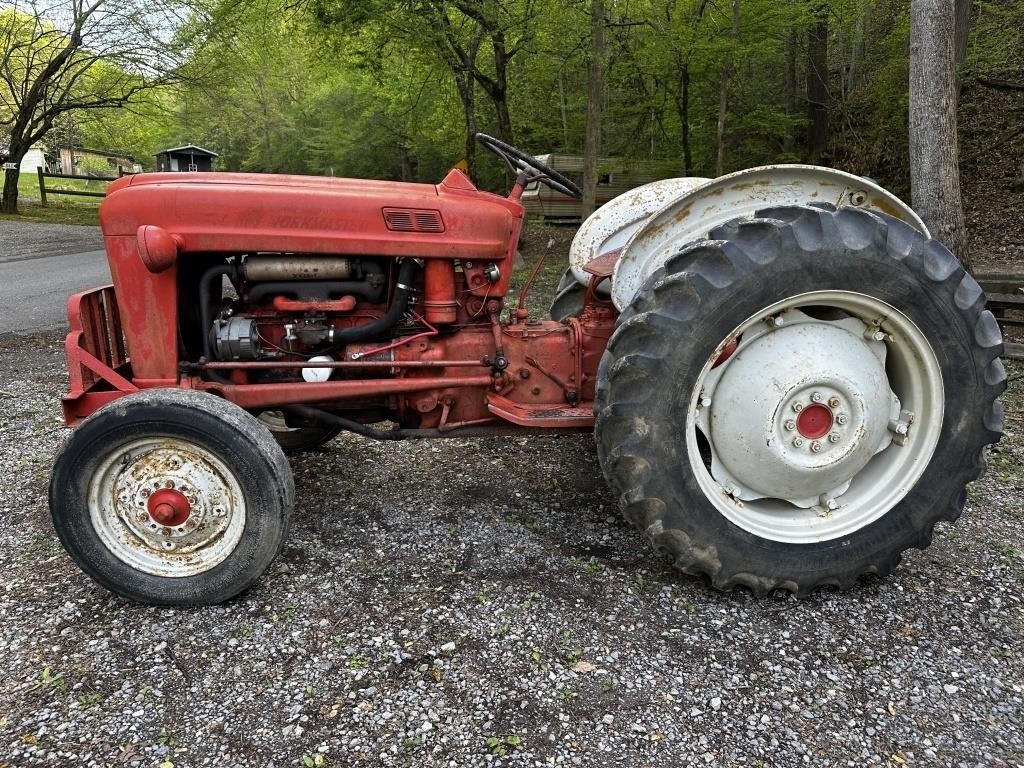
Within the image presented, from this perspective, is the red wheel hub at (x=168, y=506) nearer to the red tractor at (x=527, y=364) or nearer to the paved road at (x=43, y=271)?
the red tractor at (x=527, y=364)

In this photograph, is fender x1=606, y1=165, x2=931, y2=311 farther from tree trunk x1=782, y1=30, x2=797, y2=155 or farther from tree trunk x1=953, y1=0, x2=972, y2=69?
tree trunk x1=782, y1=30, x2=797, y2=155

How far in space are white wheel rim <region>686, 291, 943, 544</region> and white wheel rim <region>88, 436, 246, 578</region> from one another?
1540 millimetres

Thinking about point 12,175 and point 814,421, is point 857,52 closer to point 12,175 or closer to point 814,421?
point 814,421

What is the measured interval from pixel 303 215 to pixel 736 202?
1570mm

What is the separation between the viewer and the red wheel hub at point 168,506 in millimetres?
2309

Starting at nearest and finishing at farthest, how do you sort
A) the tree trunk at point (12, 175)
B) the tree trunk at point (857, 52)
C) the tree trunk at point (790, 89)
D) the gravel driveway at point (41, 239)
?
the tree trunk at point (790, 89), the tree trunk at point (857, 52), the gravel driveway at point (41, 239), the tree trunk at point (12, 175)

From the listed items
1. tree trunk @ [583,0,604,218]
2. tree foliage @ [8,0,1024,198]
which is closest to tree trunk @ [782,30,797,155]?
tree foliage @ [8,0,1024,198]

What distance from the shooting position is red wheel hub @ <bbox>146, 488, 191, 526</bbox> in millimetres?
2309

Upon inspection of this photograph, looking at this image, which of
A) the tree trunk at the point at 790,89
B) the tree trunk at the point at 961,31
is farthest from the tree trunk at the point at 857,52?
the tree trunk at the point at 961,31

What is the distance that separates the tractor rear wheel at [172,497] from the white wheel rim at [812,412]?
1.42 meters

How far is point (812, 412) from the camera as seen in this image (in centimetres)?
238

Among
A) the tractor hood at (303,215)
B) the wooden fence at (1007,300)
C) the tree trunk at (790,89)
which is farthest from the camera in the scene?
the tree trunk at (790,89)

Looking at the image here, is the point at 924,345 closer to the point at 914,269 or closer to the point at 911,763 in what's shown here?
the point at 914,269

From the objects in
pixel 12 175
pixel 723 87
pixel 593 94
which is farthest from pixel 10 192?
pixel 723 87
